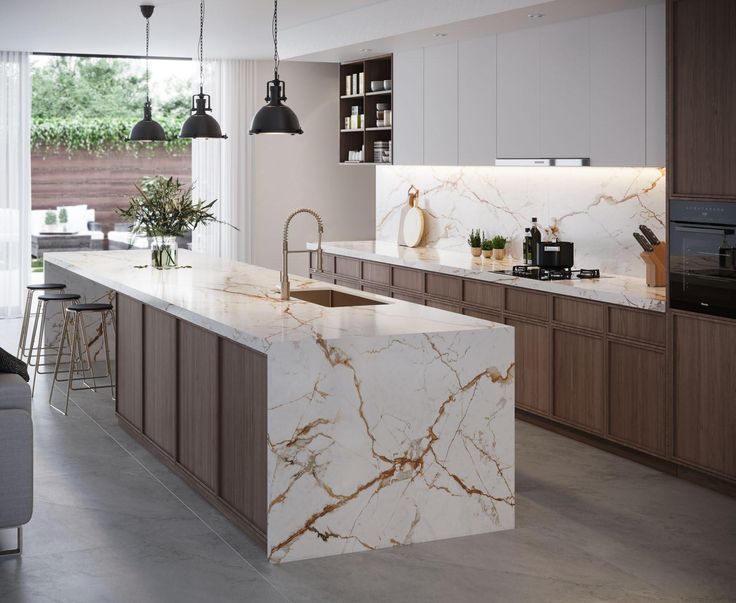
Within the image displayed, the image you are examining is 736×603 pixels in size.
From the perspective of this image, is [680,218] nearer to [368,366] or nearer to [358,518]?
[368,366]

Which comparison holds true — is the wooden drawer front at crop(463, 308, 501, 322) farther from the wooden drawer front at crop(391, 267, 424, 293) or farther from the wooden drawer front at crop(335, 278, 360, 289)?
the wooden drawer front at crop(335, 278, 360, 289)

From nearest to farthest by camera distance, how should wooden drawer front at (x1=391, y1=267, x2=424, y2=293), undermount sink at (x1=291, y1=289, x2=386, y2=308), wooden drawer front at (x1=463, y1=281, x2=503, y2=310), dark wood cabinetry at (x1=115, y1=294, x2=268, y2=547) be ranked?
1. dark wood cabinetry at (x1=115, y1=294, x2=268, y2=547)
2. undermount sink at (x1=291, y1=289, x2=386, y2=308)
3. wooden drawer front at (x1=463, y1=281, x2=503, y2=310)
4. wooden drawer front at (x1=391, y1=267, x2=424, y2=293)

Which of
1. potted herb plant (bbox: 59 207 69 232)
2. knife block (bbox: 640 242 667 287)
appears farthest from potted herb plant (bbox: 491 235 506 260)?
potted herb plant (bbox: 59 207 69 232)

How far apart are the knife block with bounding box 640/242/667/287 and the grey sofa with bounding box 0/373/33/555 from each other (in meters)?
3.36

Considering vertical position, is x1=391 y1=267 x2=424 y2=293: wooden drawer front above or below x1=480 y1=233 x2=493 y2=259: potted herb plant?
below

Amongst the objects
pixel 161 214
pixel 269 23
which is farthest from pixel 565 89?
pixel 269 23

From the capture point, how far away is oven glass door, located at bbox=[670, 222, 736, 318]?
15.3 feet

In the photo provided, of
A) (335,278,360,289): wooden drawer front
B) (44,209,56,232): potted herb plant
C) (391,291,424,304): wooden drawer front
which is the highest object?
(44,209,56,232): potted herb plant

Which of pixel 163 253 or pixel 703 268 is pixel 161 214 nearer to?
pixel 163 253

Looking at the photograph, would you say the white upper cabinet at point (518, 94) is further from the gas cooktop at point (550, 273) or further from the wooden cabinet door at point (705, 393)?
the wooden cabinet door at point (705, 393)

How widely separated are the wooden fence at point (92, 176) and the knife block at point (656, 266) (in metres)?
8.72

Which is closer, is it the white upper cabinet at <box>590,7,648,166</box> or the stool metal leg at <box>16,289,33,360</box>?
the white upper cabinet at <box>590,7,648,166</box>

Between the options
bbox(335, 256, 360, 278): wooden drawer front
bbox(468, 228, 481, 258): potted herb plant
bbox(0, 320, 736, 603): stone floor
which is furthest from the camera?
bbox(335, 256, 360, 278): wooden drawer front

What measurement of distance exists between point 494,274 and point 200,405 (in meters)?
2.35
